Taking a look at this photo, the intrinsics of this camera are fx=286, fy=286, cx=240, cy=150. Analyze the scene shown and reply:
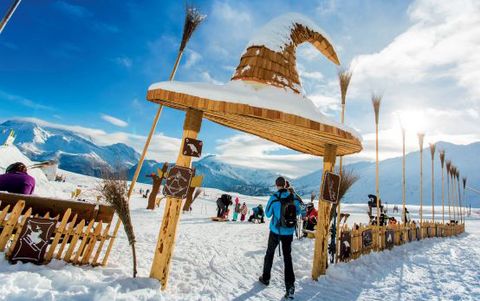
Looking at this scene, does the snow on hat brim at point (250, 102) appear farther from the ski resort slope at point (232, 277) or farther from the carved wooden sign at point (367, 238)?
the carved wooden sign at point (367, 238)

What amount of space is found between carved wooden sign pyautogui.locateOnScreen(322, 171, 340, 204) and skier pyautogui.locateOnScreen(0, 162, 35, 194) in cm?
578

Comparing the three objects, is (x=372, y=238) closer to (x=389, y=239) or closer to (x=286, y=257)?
(x=389, y=239)

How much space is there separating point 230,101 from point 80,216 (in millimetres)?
3477

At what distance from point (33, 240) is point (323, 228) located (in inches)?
207

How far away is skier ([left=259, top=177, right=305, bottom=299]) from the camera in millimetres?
4836

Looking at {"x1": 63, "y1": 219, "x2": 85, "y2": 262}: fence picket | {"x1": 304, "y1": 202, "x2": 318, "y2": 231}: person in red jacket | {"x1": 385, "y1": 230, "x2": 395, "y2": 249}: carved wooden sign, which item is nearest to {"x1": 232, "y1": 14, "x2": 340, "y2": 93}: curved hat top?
{"x1": 63, "y1": 219, "x2": 85, "y2": 262}: fence picket

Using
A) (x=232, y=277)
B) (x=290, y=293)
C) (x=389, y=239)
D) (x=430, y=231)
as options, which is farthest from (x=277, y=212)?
(x=430, y=231)

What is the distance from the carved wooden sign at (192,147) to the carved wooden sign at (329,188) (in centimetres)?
288

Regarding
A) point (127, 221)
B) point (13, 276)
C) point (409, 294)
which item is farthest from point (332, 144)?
point (13, 276)

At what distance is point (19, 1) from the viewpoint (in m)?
7.49

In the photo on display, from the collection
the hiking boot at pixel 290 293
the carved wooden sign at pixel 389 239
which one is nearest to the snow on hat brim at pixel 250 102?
the hiking boot at pixel 290 293

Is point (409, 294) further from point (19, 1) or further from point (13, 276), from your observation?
point (19, 1)

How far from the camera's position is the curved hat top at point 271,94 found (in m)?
4.09

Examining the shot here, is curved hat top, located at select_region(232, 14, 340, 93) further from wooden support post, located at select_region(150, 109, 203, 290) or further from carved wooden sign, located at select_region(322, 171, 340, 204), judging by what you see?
carved wooden sign, located at select_region(322, 171, 340, 204)
